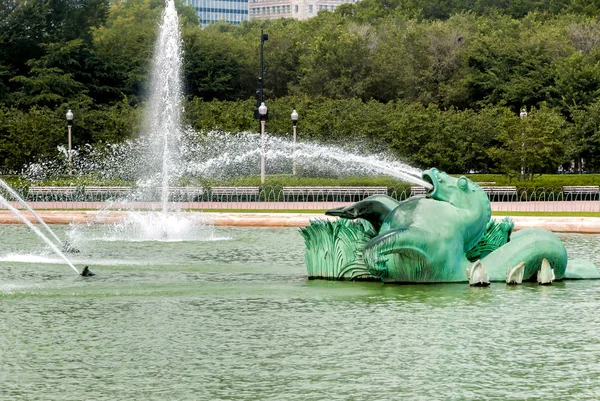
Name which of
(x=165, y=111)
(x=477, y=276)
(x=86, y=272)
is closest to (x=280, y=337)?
(x=477, y=276)

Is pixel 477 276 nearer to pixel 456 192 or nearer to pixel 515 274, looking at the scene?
pixel 515 274

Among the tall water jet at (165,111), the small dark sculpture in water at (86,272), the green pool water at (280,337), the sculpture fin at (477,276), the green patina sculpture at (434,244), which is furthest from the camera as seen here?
the tall water jet at (165,111)

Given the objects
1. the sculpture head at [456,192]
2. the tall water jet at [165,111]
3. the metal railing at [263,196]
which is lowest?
the sculpture head at [456,192]

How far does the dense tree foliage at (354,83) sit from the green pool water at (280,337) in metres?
29.4

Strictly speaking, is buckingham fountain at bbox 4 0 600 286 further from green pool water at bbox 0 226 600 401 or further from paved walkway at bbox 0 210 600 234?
paved walkway at bbox 0 210 600 234

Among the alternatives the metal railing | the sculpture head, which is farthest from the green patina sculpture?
the metal railing

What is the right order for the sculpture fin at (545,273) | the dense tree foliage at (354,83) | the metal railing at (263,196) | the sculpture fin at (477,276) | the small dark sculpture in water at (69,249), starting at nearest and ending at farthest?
the sculpture fin at (477,276), the sculpture fin at (545,273), the small dark sculpture in water at (69,249), the metal railing at (263,196), the dense tree foliage at (354,83)

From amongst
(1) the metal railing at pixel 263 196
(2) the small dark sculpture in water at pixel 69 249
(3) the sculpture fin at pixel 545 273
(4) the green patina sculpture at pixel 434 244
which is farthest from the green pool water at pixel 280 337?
(1) the metal railing at pixel 263 196

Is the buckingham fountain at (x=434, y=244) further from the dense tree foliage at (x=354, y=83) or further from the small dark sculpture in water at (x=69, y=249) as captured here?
the dense tree foliage at (x=354, y=83)

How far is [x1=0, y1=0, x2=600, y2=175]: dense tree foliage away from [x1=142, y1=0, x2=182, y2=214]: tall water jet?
1.06m

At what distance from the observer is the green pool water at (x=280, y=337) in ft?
39.5

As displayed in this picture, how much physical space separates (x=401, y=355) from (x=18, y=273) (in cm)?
978

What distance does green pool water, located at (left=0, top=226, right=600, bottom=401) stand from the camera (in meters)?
12.0

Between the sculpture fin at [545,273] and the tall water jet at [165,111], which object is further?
the tall water jet at [165,111]
